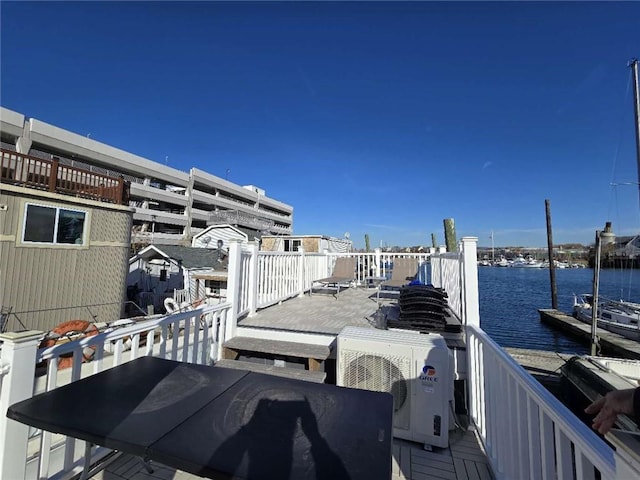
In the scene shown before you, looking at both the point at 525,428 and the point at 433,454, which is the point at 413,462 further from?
the point at 525,428

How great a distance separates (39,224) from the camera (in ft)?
26.1

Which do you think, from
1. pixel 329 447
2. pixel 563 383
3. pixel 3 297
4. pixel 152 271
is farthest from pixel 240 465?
pixel 152 271

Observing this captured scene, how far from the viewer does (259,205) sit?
46.8 meters

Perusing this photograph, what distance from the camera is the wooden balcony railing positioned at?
748 centimetres

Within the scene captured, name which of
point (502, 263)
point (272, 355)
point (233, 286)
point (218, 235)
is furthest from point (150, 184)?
point (502, 263)

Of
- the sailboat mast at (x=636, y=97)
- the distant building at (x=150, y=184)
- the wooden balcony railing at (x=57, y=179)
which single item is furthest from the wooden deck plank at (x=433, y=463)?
the distant building at (x=150, y=184)

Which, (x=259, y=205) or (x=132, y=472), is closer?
(x=132, y=472)

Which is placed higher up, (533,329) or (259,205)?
(259,205)

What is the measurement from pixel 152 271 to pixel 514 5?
1760cm

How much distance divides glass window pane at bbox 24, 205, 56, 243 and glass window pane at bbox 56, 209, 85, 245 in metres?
0.18

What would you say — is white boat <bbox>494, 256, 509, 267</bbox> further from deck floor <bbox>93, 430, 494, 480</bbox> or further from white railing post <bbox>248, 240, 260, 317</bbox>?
deck floor <bbox>93, 430, 494, 480</bbox>

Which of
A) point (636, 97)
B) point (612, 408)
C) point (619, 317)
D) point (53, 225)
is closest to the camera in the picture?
point (612, 408)

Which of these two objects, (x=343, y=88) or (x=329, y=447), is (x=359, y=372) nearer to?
(x=329, y=447)

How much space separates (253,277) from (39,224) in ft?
27.1
